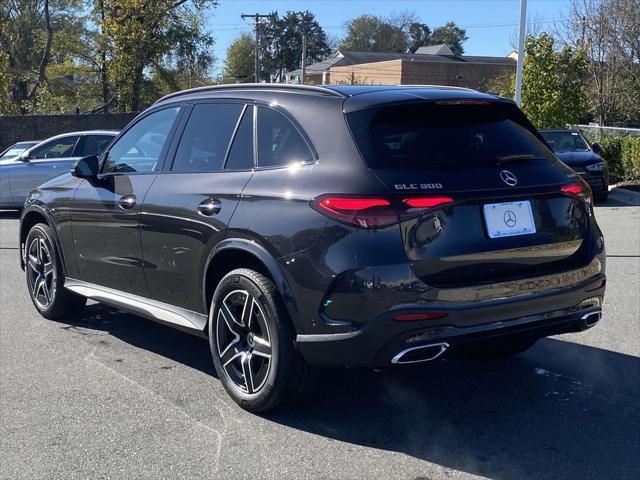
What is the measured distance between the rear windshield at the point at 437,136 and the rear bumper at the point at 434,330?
75 centimetres

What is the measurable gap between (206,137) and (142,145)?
80 cm

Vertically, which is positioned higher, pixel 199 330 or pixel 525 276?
pixel 525 276

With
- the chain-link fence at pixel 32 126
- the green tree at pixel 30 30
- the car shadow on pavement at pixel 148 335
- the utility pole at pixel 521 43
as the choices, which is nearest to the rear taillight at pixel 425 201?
the car shadow on pavement at pixel 148 335

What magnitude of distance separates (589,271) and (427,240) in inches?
44.8

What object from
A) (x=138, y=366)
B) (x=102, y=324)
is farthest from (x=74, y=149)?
(x=138, y=366)

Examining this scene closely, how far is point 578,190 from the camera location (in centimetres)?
438

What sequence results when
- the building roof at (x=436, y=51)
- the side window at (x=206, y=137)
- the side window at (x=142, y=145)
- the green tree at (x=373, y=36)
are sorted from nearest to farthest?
the side window at (x=206, y=137) → the side window at (x=142, y=145) → the building roof at (x=436, y=51) → the green tree at (x=373, y=36)

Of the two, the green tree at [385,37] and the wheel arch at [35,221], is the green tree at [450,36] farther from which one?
the wheel arch at [35,221]

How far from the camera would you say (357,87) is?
4.59m

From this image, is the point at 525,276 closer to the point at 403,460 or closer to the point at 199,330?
the point at 403,460

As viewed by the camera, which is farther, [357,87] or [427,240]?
[357,87]

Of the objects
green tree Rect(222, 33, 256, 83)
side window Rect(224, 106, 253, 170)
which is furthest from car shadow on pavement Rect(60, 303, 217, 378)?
green tree Rect(222, 33, 256, 83)

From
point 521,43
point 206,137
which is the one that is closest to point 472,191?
point 206,137

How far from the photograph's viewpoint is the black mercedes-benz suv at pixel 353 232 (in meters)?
3.78
